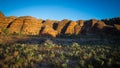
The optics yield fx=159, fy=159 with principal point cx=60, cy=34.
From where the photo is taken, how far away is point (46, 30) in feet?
195

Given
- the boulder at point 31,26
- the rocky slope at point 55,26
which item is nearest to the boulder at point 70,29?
the rocky slope at point 55,26

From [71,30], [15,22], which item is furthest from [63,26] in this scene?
[15,22]

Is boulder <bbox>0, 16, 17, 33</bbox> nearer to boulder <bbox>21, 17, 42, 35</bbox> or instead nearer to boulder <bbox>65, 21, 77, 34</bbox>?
boulder <bbox>21, 17, 42, 35</bbox>

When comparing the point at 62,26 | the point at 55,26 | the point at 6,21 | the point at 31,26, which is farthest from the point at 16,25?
the point at 62,26

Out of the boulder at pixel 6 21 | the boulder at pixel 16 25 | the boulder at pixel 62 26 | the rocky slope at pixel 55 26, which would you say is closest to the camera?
the rocky slope at pixel 55 26

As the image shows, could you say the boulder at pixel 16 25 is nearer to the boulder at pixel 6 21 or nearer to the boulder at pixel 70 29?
the boulder at pixel 6 21

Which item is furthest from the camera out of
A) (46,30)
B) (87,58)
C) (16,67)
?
(46,30)

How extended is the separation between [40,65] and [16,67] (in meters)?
2.05

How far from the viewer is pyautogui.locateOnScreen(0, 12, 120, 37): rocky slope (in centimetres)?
5936

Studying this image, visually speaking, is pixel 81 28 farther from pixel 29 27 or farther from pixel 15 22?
pixel 15 22

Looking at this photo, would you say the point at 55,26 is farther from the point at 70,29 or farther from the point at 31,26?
the point at 31,26

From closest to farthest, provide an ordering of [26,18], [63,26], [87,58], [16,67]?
[16,67] → [87,58] → [26,18] → [63,26]

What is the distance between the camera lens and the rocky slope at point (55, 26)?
59362 mm

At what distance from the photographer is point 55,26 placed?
237 feet
